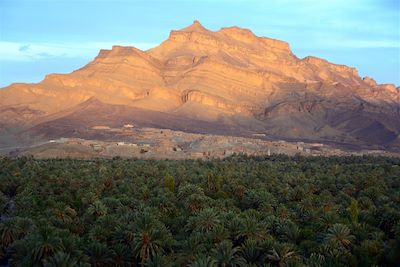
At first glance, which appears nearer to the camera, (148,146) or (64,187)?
(64,187)

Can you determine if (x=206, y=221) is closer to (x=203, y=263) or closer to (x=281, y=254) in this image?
(x=281, y=254)

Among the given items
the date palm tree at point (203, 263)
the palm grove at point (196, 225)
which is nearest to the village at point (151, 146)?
the palm grove at point (196, 225)

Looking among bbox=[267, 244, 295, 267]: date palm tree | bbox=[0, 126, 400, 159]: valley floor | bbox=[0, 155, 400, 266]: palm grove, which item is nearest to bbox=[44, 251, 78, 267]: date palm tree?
bbox=[0, 155, 400, 266]: palm grove

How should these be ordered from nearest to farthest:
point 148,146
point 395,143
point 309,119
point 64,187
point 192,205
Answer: point 192,205
point 64,187
point 148,146
point 395,143
point 309,119

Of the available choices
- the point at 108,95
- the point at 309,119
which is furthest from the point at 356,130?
the point at 108,95

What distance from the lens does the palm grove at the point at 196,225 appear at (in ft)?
92.1

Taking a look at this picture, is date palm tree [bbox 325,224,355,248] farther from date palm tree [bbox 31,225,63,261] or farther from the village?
the village

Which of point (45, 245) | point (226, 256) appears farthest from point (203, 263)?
point (45, 245)

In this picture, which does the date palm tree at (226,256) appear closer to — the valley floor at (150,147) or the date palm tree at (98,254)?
the date palm tree at (98,254)

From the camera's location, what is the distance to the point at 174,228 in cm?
3619

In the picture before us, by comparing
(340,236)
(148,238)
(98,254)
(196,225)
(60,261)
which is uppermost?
(340,236)

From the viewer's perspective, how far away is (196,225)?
1300 inches

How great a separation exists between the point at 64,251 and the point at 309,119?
174090 millimetres

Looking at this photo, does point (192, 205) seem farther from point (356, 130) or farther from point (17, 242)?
point (356, 130)
